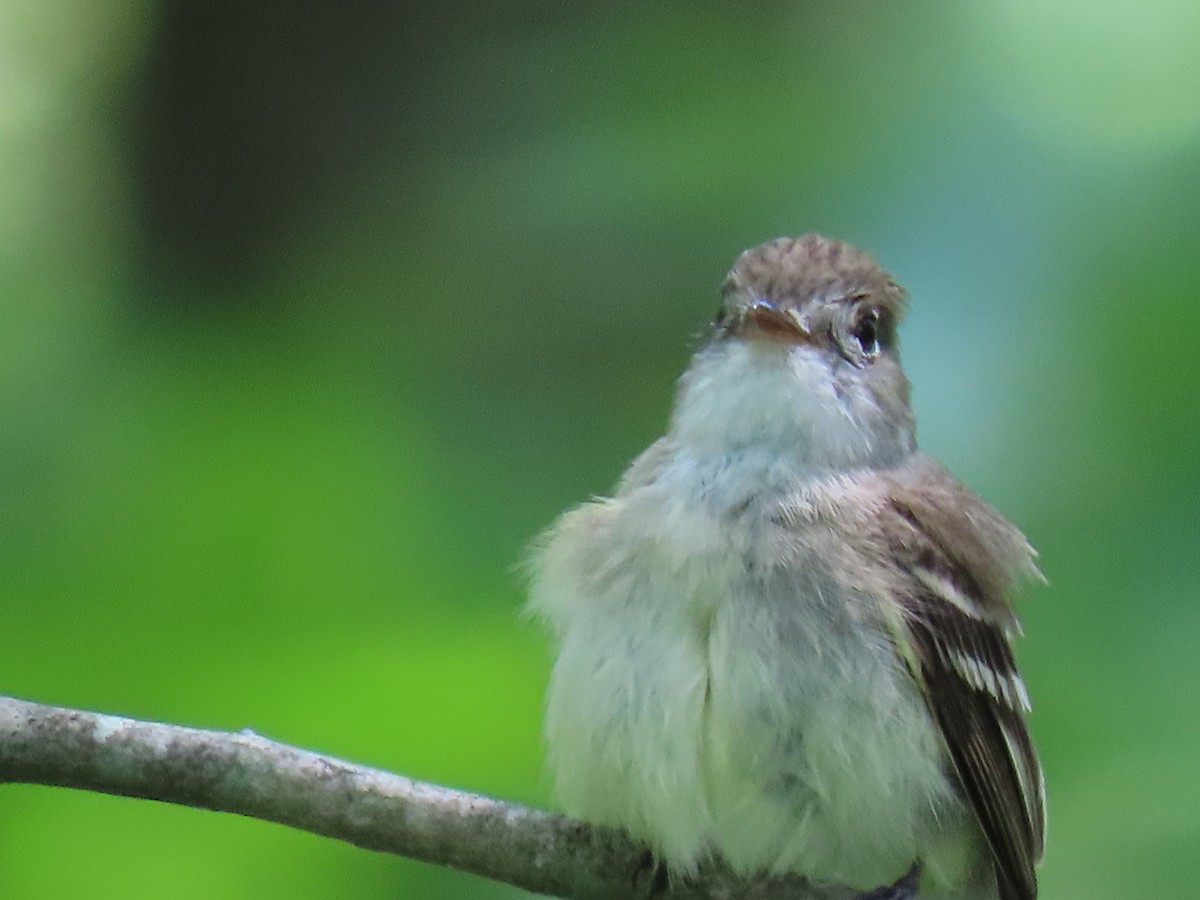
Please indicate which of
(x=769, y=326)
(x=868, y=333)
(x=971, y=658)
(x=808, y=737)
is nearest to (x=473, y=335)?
(x=868, y=333)

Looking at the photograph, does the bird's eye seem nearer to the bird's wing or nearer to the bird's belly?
the bird's wing

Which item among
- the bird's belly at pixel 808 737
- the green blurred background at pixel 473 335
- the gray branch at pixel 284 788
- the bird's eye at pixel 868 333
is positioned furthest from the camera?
the green blurred background at pixel 473 335

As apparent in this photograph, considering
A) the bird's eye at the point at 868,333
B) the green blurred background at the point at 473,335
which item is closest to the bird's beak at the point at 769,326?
the bird's eye at the point at 868,333

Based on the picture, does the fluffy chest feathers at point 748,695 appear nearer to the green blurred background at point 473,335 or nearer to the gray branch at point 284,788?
the gray branch at point 284,788

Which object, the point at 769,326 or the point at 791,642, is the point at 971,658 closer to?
the point at 791,642

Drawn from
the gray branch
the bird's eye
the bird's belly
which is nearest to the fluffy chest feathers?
the bird's belly

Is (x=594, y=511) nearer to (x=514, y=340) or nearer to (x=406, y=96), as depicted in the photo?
(x=514, y=340)
